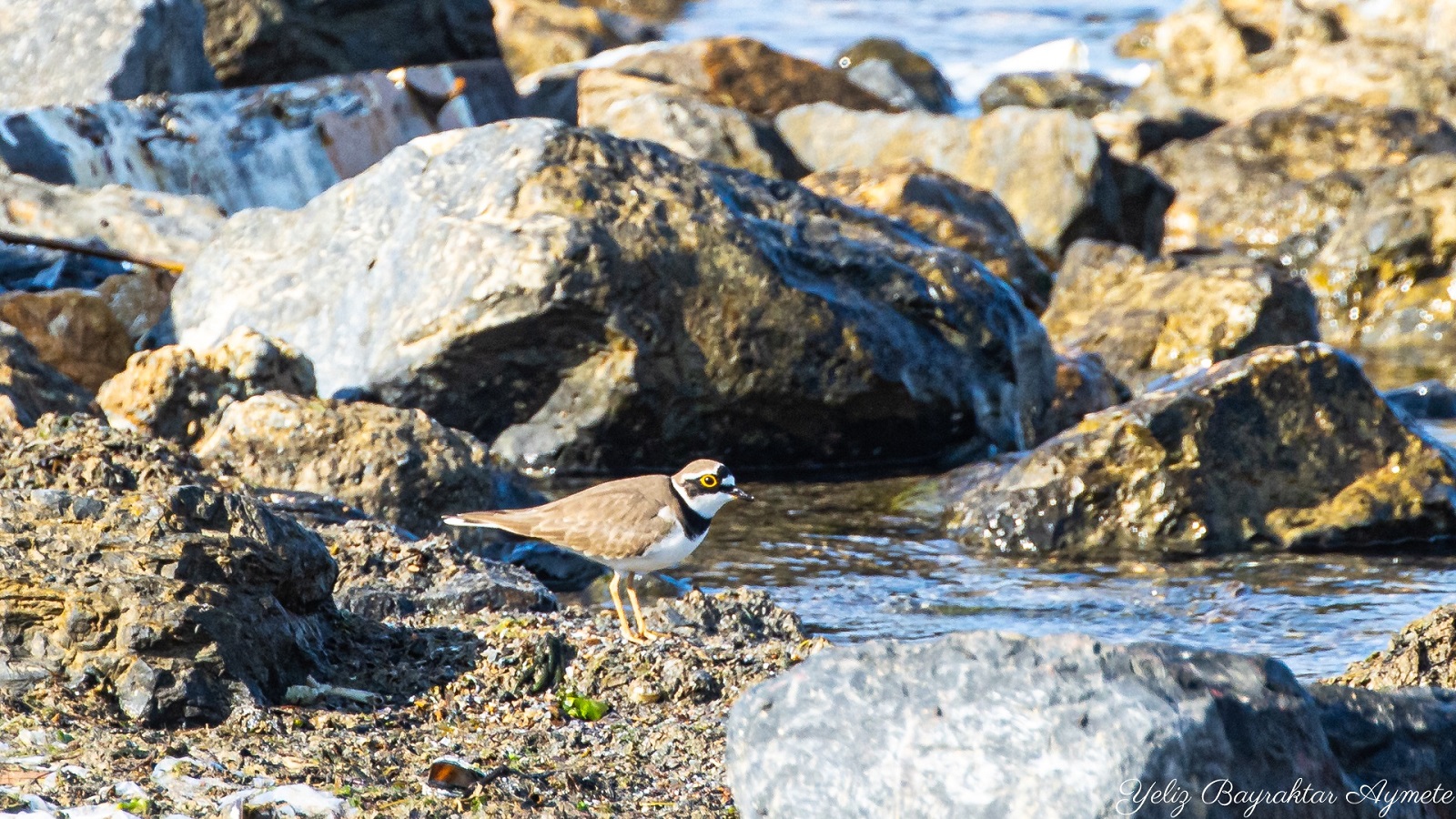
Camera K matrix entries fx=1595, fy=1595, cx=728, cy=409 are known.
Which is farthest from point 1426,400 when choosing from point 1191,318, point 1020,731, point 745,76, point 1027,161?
point 745,76

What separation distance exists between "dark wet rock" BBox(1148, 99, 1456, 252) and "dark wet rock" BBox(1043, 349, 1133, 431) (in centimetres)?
894

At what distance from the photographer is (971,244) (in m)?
15.3

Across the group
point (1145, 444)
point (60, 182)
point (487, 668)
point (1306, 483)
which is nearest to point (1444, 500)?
point (1306, 483)

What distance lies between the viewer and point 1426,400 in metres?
12.9

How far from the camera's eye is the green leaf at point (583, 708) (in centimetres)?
491

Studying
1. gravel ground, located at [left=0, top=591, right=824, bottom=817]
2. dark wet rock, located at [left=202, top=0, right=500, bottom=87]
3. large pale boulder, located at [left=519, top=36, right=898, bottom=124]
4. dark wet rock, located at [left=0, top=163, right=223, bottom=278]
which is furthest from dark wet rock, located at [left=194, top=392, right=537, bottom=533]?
large pale boulder, located at [left=519, top=36, right=898, bottom=124]

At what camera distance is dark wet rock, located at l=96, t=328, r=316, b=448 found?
9070mm

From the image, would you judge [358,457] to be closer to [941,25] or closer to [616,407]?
[616,407]

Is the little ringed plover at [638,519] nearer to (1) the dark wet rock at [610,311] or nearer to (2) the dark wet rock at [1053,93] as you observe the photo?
(1) the dark wet rock at [610,311]

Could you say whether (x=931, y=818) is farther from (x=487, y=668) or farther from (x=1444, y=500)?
(x=1444, y=500)

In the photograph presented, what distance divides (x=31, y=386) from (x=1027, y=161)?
13.7 m

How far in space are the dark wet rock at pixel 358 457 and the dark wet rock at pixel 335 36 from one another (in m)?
10.1

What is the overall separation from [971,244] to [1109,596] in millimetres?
7804

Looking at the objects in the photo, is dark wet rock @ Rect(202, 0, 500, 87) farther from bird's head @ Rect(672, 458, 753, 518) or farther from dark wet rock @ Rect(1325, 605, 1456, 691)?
dark wet rock @ Rect(1325, 605, 1456, 691)
